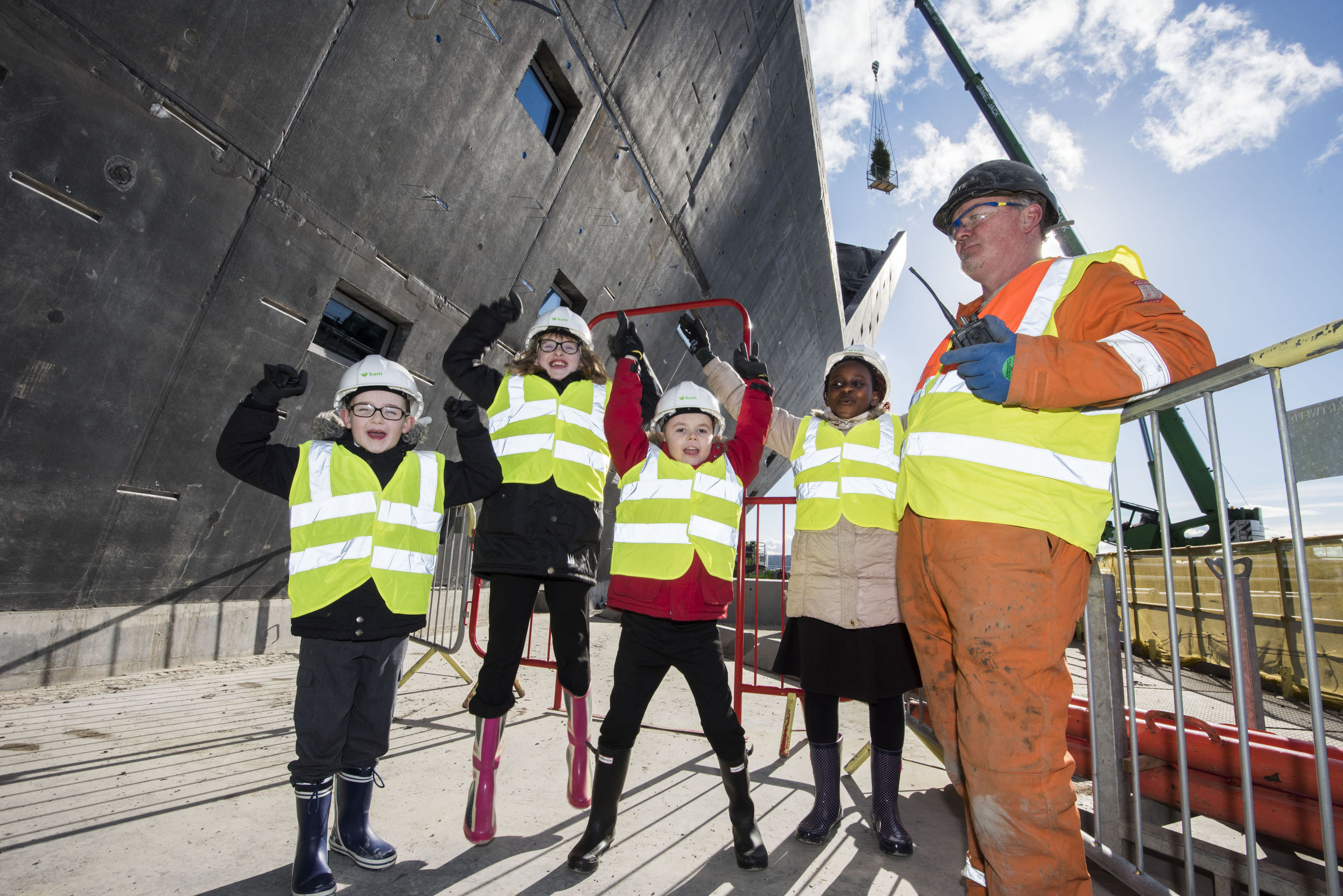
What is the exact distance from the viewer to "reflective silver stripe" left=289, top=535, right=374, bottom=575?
6.89 feet

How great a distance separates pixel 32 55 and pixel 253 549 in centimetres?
303

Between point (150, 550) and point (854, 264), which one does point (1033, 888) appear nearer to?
point (150, 550)

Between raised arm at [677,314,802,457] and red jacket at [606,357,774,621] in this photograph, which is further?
raised arm at [677,314,802,457]

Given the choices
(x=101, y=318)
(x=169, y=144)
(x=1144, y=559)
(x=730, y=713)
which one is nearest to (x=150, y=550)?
(x=101, y=318)

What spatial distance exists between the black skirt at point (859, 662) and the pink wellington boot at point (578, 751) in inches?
35.0

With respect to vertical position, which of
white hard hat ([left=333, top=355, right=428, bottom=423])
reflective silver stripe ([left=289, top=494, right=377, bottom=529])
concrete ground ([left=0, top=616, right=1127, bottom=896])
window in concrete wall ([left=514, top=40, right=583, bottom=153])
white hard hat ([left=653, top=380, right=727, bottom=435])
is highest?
window in concrete wall ([left=514, top=40, right=583, bottom=153])

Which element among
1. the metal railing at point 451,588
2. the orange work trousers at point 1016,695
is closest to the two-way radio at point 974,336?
the orange work trousers at point 1016,695

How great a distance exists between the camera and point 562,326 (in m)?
2.81

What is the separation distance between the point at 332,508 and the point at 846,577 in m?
1.85

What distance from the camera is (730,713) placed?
2293 mm

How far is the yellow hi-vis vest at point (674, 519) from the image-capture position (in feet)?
7.95

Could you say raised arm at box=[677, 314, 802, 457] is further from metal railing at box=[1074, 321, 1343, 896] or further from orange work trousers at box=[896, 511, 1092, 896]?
orange work trousers at box=[896, 511, 1092, 896]

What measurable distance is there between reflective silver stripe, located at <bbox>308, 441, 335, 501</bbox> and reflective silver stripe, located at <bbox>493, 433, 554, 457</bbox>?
2.02ft

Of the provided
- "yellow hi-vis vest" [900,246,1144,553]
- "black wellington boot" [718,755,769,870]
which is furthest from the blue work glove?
"black wellington boot" [718,755,769,870]
